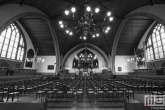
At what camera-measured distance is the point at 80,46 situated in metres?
26.7

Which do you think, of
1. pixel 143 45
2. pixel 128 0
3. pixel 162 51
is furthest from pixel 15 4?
pixel 143 45

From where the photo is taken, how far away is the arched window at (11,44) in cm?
1328

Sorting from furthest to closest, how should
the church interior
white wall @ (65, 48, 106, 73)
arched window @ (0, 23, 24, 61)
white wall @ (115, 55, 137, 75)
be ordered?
white wall @ (65, 48, 106, 73)
white wall @ (115, 55, 137, 75)
arched window @ (0, 23, 24, 61)
the church interior

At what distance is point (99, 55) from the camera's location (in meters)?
27.3

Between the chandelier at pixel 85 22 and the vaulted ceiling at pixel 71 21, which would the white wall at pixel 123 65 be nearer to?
the vaulted ceiling at pixel 71 21

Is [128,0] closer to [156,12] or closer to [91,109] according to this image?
[156,12]

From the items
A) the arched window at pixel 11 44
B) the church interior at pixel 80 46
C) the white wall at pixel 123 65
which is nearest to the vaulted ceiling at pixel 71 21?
the church interior at pixel 80 46

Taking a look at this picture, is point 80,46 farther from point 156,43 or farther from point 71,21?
point 156,43

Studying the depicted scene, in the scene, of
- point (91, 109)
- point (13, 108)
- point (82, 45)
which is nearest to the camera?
point (13, 108)

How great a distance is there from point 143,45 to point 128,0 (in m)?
11.6

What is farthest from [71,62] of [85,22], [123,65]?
[85,22]

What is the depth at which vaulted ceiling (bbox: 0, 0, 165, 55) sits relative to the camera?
10773 mm

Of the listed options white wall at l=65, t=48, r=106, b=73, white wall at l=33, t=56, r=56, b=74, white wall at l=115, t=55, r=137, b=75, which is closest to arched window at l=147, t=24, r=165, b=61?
white wall at l=115, t=55, r=137, b=75

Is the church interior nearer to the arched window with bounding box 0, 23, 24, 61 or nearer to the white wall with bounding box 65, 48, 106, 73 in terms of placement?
the arched window with bounding box 0, 23, 24, 61
